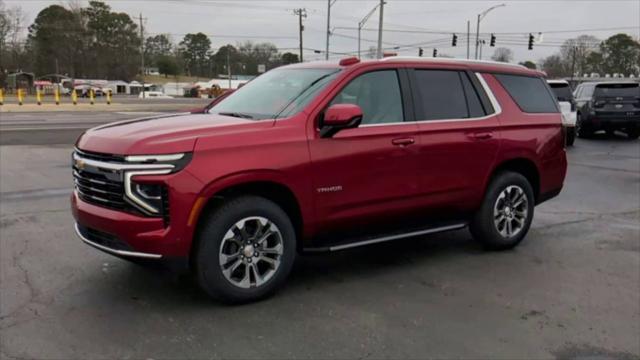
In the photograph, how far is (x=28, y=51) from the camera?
91.3 m

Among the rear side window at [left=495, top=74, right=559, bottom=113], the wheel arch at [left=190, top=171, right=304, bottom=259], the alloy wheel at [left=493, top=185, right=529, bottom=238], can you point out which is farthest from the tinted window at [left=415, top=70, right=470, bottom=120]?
the wheel arch at [left=190, top=171, right=304, bottom=259]

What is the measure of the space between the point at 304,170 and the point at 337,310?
1078 mm

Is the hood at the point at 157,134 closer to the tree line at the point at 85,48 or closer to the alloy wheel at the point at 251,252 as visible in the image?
the alloy wheel at the point at 251,252

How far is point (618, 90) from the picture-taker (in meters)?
18.8

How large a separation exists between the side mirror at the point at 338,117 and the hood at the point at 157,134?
1.46 ft

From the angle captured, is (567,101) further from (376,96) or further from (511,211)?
(376,96)

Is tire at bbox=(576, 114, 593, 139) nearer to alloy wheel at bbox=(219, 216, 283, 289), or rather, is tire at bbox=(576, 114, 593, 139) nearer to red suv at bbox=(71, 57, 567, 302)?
red suv at bbox=(71, 57, 567, 302)

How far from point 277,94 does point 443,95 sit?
1.59m

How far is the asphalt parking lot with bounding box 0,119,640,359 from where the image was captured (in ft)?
12.5

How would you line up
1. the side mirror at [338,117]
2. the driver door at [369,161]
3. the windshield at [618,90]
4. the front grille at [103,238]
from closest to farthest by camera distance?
the front grille at [103,238] → the side mirror at [338,117] → the driver door at [369,161] → the windshield at [618,90]

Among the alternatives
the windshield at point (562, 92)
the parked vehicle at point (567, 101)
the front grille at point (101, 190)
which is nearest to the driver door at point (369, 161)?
the front grille at point (101, 190)

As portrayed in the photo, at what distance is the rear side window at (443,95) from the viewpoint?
17.7ft

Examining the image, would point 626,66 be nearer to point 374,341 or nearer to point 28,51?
point 28,51

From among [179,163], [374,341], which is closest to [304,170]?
[179,163]
